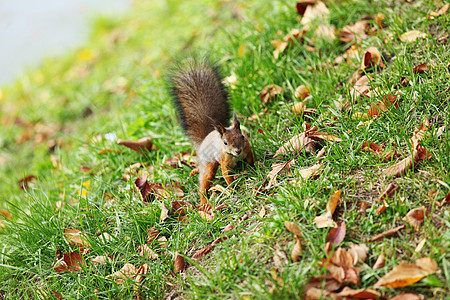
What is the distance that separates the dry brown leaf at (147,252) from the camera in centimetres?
261

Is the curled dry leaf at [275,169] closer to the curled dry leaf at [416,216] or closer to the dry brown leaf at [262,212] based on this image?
the dry brown leaf at [262,212]

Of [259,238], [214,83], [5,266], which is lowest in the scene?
[259,238]

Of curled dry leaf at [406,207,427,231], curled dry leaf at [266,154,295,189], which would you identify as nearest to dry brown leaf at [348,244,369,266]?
curled dry leaf at [406,207,427,231]

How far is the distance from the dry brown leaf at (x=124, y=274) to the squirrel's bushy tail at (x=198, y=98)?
1.06 meters

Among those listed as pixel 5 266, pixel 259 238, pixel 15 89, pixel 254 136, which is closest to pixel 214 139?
pixel 254 136

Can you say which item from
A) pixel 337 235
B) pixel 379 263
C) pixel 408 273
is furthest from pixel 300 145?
pixel 408 273

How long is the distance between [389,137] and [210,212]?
1.21 m

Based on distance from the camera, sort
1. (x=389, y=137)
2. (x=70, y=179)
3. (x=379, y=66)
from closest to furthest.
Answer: (x=389, y=137) → (x=379, y=66) → (x=70, y=179)

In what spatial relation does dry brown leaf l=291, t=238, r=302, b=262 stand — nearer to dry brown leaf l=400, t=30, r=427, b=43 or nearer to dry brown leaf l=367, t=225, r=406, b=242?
dry brown leaf l=367, t=225, r=406, b=242

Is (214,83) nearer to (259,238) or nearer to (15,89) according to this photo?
(259,238)

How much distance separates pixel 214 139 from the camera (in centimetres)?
291

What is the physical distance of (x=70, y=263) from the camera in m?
2.72

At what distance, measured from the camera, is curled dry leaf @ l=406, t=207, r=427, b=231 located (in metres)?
2.11

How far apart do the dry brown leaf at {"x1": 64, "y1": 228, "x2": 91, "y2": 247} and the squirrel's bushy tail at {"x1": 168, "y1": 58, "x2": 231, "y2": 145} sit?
3.45 ft
